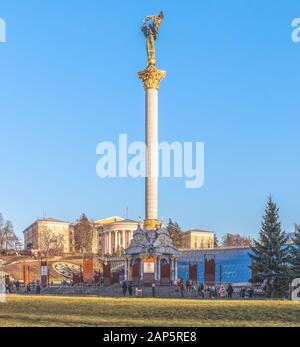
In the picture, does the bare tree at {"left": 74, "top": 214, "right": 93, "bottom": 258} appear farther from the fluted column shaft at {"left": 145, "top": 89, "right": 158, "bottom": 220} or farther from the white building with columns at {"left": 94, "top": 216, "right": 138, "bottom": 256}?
the fluted column shaft at {"left": 145, "top": 89, "right": 158, "bottom": 220}

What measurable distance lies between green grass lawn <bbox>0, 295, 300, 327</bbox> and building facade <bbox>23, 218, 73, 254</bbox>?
103319 millimetres

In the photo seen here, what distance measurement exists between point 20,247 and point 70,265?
150 ft

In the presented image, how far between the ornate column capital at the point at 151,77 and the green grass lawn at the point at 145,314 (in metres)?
31.5

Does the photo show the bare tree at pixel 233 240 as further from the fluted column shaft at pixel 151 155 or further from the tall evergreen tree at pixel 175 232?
the fluted column shaft at pixel 151 155

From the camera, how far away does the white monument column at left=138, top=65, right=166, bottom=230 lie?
61.4 meters

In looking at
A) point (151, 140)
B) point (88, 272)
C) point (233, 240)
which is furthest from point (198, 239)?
point (88, 272)

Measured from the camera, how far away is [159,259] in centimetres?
6028

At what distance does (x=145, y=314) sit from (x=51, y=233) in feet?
388

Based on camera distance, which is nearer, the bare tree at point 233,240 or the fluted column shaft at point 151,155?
the fluted column shaft at point 151,155

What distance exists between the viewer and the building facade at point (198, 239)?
156 meters

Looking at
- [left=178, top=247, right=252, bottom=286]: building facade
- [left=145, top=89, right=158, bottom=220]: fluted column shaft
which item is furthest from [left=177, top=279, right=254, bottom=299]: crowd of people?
[left=178, top=247, right=252, bottom=286]: building facade

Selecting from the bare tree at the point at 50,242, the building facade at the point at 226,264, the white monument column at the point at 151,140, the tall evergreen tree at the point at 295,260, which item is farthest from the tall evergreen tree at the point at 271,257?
the bare tree at the point at 50,242
